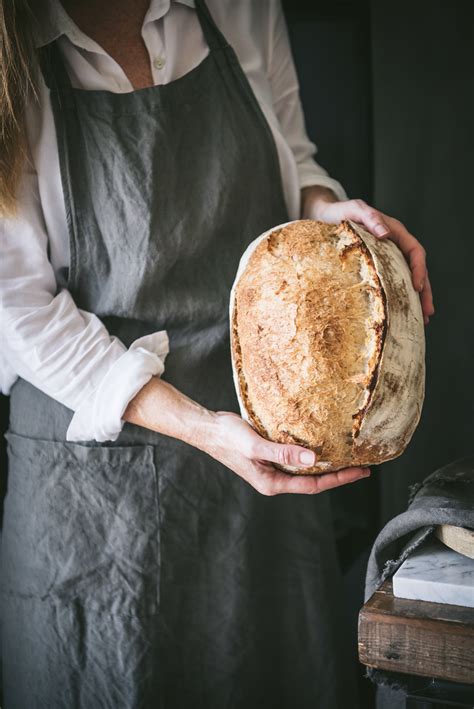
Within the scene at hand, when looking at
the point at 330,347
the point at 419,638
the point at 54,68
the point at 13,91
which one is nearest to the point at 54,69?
the point at 54,68

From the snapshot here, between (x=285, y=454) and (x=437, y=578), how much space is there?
0.27 m

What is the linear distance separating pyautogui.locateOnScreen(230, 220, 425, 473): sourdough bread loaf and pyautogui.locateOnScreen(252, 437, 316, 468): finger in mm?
22

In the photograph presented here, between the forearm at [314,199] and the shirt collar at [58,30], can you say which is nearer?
the shirt collar at [58,30]

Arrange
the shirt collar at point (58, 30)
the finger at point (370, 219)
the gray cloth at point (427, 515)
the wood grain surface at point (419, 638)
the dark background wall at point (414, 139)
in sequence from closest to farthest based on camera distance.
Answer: the wood grain surface at point (419, 638) < the gray cloth at point (427, 515) < the finger at point (370, 219) < the shirt collar at point (58, 30) < the dark background wall at point (414, 139)

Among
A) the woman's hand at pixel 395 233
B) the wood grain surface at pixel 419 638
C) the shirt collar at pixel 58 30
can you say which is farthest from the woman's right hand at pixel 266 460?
the shirt collar at pixel 58 30

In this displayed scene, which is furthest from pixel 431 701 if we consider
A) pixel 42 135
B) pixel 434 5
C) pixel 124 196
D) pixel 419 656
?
pixel 434 5

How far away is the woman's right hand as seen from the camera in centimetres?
107

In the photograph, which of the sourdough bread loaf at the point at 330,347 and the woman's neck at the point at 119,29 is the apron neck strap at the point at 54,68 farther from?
the sourdough bread loaf at the point at 330,347

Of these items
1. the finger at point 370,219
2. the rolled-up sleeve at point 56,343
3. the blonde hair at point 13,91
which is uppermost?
the blonde hair at point 13,91

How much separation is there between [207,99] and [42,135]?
337 mm

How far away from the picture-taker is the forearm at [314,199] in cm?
147

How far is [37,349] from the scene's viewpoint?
1.27 meters

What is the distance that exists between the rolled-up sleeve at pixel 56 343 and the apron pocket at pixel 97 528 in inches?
4.7

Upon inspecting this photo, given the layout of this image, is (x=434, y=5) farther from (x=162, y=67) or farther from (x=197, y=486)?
(x=197, y=486)
